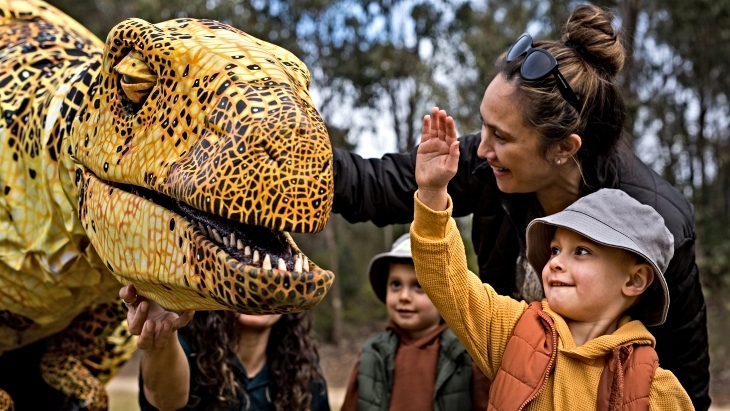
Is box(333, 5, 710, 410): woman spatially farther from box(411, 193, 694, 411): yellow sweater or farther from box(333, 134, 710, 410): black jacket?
box(411, 193, 694, 411): yellow sweater

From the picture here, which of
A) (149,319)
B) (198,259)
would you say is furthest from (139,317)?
(198,259)

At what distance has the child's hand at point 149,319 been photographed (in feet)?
6.81

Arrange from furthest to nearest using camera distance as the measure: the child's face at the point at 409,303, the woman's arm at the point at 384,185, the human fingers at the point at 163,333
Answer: the child's face at the point at 409,303
the woman's arm at the point at 384,185
the human fingers at the point at 163,333

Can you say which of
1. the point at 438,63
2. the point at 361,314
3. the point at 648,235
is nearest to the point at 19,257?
the point at 648,235

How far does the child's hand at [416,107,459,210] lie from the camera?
2215mm

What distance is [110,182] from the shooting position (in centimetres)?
200

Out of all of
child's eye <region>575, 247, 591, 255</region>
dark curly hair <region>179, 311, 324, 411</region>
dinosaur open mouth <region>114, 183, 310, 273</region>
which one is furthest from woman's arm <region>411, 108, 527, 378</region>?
dark curly hair <region>179, 311, 324, 411</region>

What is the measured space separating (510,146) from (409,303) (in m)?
1.06

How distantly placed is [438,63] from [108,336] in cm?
1102

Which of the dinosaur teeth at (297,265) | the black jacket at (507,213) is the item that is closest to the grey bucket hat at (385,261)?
the black jacket at (507,213)

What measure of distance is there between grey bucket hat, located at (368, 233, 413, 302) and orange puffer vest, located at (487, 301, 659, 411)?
97 cm

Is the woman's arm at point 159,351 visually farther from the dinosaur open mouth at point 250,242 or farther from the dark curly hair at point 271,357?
the dinosaur open mouth at point 250,242

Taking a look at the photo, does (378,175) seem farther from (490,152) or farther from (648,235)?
(648,235)

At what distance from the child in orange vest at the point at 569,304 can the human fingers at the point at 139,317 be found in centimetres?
76
